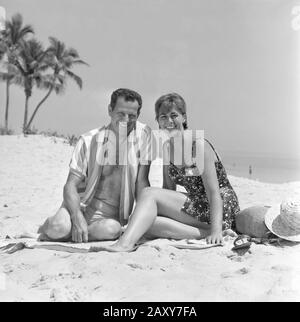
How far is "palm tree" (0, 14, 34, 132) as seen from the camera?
23719 mm

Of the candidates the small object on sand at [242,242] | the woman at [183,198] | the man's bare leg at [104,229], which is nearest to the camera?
Answer: the small object on sand at [242,242]

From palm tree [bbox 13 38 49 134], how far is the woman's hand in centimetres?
2169

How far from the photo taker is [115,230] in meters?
3.71

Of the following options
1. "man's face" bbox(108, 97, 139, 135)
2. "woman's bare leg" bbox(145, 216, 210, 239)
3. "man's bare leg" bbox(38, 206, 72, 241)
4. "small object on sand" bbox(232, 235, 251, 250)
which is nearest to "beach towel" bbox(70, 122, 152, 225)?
"man's face" bbox(108, 97, 139, 135)

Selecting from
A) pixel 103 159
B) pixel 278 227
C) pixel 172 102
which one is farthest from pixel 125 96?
pixel 278 227

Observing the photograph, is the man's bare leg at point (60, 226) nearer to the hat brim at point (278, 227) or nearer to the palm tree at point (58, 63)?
the hat brim at point (278, 227)

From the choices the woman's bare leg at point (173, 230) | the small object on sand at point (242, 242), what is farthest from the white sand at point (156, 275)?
the woman's bare leg at point (173, 230)

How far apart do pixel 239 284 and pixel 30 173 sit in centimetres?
729

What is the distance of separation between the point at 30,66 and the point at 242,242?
74.3ft

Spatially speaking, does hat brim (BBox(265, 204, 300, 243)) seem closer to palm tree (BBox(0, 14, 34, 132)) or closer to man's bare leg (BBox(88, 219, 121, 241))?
man's bare leg (BBox(88, 219, 121, 241))

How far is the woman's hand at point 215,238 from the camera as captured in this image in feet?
11.0

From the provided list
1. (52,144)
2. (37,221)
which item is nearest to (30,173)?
(52,144)

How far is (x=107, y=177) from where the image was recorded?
389 cm
